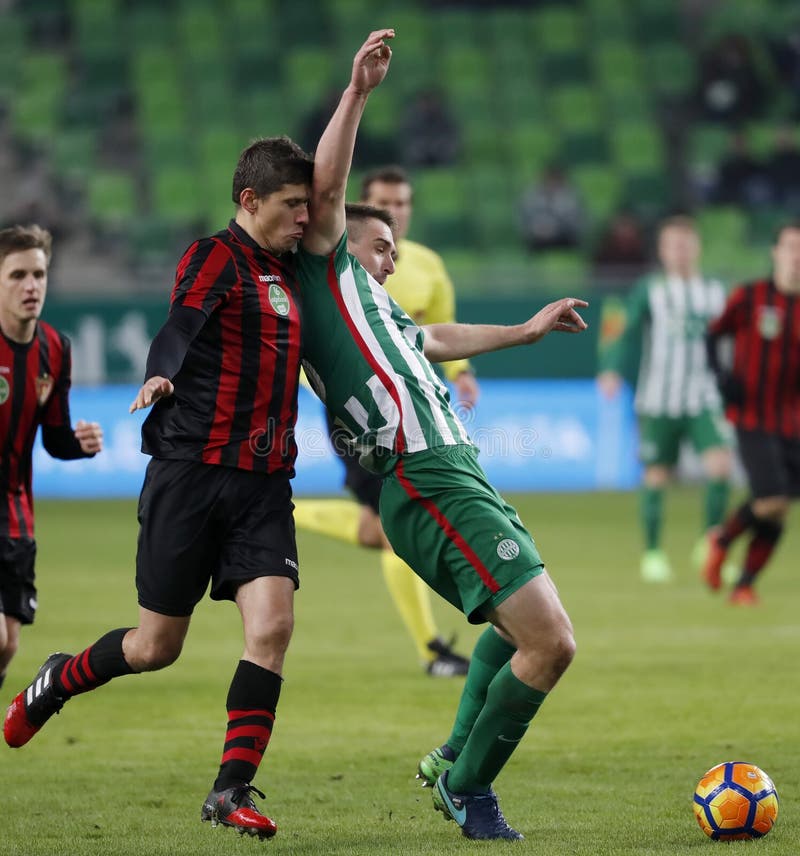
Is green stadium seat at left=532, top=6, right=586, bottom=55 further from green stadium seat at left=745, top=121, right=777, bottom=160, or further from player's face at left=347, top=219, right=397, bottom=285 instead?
player's face at left=347, top=219, right=397, bottom=285

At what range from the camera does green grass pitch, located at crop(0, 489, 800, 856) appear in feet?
15.3

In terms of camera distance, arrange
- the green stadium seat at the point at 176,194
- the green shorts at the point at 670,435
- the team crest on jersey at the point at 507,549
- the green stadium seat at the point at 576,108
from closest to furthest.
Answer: the team crest on jersey at the point at 507,549, the green shorts at the point at 670,435, the green stadium seat at the point at 176,194, the green stadium seat at the point at 576,108

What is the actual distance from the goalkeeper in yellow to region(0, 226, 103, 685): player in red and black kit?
1817 millimetres

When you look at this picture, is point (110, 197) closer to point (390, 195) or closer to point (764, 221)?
point (764, 221)

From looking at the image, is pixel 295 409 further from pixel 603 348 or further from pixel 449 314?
pixel 603 348

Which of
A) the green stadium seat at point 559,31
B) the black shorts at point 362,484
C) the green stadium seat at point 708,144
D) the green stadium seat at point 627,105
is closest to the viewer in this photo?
the black shorts at point 362,484

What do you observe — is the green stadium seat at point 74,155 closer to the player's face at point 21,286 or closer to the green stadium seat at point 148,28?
the green stadium seat at point 148,28

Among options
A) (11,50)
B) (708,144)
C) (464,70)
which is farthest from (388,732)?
(11,50)

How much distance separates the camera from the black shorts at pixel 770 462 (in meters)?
10.0

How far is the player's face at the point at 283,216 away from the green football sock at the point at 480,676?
1.35 meters

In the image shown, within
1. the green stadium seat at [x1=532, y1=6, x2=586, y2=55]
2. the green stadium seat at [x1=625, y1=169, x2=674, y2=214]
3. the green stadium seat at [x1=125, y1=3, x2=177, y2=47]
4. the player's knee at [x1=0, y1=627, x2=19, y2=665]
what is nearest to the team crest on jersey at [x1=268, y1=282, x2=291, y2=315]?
the player's knee at [x1=0, y1=627, x2=19, y2=665]

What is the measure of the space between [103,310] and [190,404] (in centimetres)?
1231

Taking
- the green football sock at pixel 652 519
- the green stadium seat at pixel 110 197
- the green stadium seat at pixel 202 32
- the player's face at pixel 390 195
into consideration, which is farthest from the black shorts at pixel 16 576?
the green stadium seat at pixel 202 32

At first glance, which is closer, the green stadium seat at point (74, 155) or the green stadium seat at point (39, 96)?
the green stadium seat at point (74, 155)
